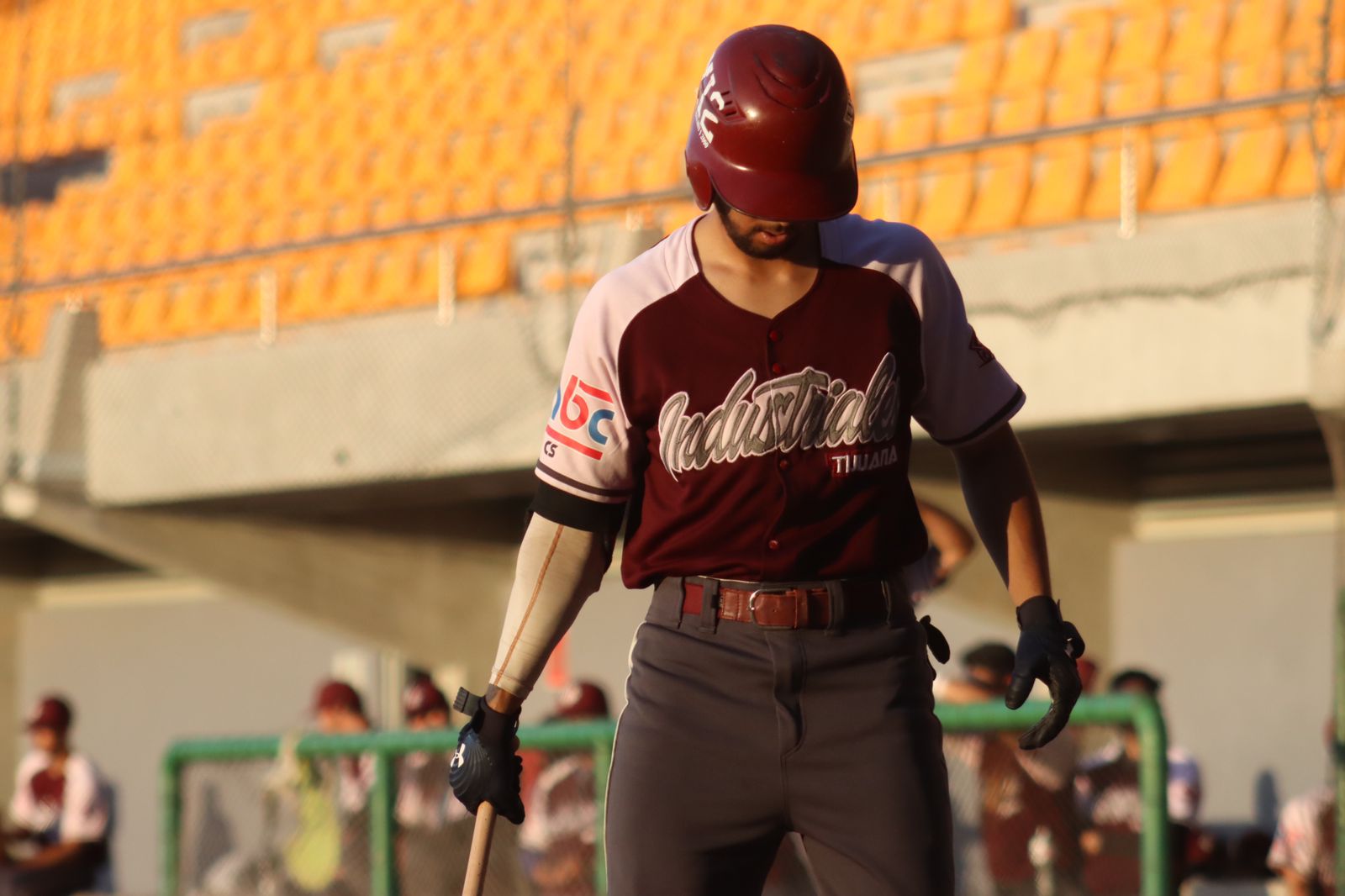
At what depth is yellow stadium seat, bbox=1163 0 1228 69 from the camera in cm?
959

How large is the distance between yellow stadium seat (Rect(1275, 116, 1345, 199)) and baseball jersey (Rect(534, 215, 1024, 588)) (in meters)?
5.61

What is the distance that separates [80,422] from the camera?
10.9 meters

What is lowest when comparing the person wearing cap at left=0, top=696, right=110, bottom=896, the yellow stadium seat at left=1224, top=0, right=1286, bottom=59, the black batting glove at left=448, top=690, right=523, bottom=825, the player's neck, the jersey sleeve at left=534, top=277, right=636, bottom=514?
the person wearing cap at left=0, top=696, right=110, bottom=896

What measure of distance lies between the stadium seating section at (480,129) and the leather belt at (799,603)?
4.74m

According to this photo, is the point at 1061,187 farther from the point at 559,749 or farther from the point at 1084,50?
the point at 559,749

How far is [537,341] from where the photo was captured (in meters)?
9.33

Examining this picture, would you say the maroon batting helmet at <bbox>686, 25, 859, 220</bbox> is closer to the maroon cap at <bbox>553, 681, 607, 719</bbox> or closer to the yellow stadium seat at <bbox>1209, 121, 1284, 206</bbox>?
the maroon cap at <bbox>553, 681, 607, 719</bbox>

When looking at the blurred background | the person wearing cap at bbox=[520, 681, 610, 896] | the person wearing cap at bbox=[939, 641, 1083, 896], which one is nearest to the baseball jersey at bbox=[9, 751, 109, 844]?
the blurred background

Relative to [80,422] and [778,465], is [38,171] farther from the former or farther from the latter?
[778,465]

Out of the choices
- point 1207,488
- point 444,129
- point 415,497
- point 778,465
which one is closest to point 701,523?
point 778,465

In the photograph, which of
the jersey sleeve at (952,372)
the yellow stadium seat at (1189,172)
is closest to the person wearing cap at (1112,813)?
the jersey sleeve at (952,372)

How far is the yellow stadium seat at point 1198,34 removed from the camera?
9.59m

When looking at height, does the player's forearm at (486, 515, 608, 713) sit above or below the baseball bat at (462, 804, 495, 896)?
above

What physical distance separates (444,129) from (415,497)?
3.08m
